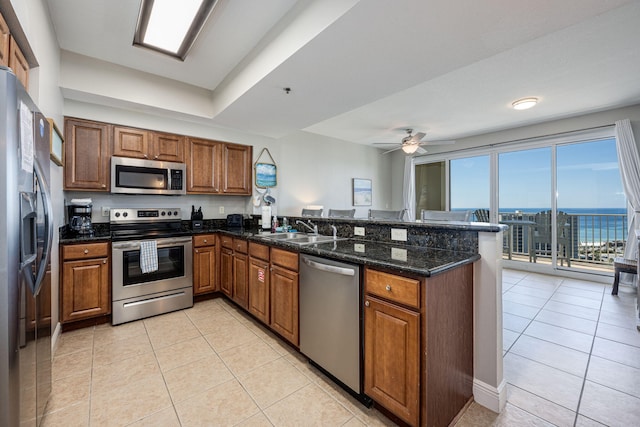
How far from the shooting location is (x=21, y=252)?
106 cm

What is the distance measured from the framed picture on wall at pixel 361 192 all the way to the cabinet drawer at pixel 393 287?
4.80 meters

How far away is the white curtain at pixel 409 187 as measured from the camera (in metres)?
6.59

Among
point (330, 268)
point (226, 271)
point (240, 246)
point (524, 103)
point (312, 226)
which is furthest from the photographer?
point (524, 103)

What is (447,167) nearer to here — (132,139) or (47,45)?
(132,139)

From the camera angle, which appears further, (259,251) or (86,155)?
(86,155)

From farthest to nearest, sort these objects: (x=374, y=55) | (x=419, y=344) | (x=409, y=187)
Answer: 1. (x=409, y=187)
2. (x=374, y=55)
3. (x=419, y=344)

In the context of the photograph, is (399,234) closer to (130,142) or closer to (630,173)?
(130,142)

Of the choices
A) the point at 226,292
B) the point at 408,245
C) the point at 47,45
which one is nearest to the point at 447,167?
the point at 408,245

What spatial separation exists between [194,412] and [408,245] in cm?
174

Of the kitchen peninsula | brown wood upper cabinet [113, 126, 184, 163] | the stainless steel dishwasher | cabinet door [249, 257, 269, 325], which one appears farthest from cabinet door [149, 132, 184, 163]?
the stainless steel dishwasher

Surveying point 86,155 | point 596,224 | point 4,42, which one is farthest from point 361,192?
point 4,42

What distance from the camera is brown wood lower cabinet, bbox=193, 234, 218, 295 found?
320cm

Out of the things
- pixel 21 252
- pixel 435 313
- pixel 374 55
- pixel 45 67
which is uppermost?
pixel 374 55

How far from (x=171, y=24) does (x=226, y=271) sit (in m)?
2.46
